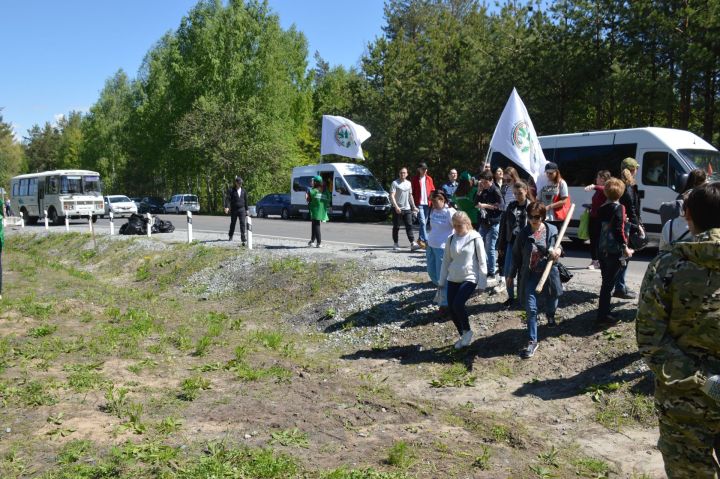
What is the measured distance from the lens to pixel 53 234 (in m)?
24.2

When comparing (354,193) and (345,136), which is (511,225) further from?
(354,193)

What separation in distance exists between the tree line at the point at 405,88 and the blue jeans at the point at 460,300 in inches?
679

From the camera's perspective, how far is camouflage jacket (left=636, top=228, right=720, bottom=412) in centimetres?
270

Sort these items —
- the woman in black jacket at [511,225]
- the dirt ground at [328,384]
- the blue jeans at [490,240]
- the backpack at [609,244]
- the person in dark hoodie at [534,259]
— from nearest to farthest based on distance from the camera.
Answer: the dirt ground at [328,384] → the person in dark hoodie at [534,259] → the backpack at [609,244] → the woman in black jacket at [511,225] → the blue jeans at [490,240]

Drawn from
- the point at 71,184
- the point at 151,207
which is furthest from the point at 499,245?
the point at 151,207

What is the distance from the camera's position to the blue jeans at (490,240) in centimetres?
948

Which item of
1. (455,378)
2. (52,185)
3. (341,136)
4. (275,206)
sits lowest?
(455,378)

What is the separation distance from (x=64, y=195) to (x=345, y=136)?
70.0 feet

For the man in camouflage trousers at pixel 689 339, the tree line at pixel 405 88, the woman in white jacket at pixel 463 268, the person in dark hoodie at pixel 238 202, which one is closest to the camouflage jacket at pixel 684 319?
the man in camouflage trousers at pixel 689 339

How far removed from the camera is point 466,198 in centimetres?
952

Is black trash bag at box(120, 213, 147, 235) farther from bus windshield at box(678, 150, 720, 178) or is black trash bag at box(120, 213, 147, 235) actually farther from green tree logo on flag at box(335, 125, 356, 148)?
bus windshield at box(678, 150, 720, 178)

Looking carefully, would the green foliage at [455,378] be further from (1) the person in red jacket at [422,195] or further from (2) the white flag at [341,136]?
(2) the white flag at [341,136]

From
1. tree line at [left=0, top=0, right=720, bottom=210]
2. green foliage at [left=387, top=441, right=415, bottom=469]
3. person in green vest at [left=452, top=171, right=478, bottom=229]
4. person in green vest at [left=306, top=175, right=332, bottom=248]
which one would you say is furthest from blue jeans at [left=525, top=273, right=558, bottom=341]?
tree line at [left=0, top=0, right=720, bottom=210]

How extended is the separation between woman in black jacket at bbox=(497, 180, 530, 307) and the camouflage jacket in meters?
4.78
